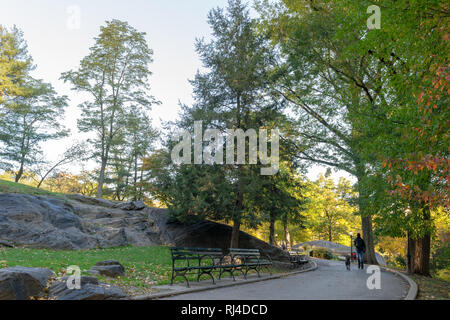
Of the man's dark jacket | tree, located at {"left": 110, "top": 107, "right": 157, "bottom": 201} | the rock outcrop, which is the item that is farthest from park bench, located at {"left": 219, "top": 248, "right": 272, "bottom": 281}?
tree, located at {"left": 110, "top": 107, "right": 157, "bottom": 201}

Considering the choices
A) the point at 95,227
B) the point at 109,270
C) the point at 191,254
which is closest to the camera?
the point at 109,270

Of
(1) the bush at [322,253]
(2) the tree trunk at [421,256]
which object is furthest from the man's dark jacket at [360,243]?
(1) the bush at [322,253]

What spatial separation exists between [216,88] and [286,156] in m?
5.63

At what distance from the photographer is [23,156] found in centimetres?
2850

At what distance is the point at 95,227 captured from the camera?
1762 cm

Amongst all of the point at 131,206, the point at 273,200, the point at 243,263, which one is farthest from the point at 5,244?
the point at 273,200

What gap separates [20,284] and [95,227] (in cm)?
1316

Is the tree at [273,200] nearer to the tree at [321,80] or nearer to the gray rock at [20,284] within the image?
the tree at [321,80]

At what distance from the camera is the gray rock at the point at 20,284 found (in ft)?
16.5

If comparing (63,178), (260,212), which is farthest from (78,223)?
(63,178)

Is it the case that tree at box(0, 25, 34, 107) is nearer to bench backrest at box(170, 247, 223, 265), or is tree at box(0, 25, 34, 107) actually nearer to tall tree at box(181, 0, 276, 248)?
tall tree at box(181, 0, 276, 248)

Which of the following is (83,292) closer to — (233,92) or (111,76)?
(233,92)

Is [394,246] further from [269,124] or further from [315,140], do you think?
[269,124]

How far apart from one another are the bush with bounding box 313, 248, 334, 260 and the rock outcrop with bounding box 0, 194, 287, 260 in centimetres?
1602
